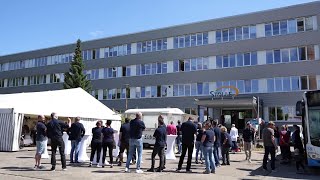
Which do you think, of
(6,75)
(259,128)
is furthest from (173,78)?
(6,75)

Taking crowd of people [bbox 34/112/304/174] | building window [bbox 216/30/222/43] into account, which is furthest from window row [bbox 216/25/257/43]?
crowd of people [bbox 34/112/304/174]

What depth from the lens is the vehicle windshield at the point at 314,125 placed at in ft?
39.0

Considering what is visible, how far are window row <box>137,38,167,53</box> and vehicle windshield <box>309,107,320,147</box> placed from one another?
3147cm

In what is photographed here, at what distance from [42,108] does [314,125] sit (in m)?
15.6

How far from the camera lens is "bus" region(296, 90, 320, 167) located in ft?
38.8

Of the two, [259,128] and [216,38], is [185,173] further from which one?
[216,38]

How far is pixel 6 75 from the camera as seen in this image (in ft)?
199

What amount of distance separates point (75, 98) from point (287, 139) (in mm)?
14442

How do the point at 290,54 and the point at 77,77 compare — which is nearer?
the point at 290,54

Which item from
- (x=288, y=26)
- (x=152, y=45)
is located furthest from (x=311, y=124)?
(x=152, y=45)

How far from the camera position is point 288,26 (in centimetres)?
3503

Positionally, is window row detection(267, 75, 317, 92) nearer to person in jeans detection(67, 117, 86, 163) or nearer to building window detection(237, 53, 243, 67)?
building window detection(237, 53, 243, 67)

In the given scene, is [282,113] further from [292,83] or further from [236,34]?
[236,34]

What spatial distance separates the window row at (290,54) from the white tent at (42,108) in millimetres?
17509
